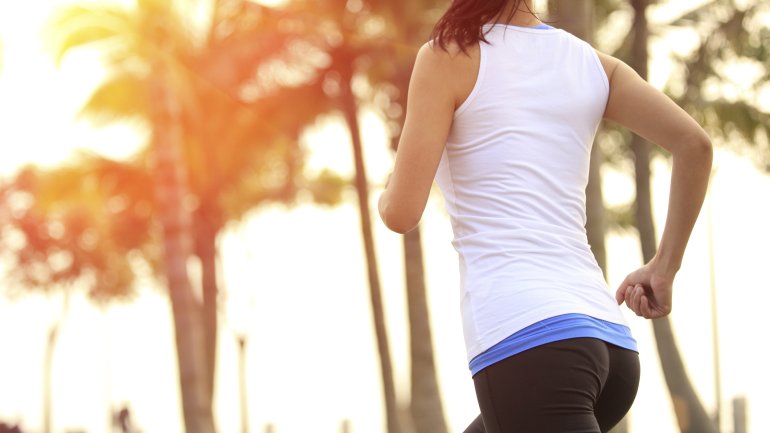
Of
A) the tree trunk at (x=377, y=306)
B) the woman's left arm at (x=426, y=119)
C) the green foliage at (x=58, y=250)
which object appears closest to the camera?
the woman's left arm at (x=426, y=119)

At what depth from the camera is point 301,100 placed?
25766 mm

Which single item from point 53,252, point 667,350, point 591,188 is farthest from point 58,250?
point 591,188

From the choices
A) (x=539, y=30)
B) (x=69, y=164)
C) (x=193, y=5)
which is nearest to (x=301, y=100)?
(x=193, y=5)

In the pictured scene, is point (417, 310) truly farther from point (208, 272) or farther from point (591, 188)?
point (591, 188)

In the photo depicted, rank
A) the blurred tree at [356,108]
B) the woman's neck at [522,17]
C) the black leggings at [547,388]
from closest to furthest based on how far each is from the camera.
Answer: the black leggings at [547,388] < the woman's neck at [522,17] < the blurred tree at [356,108]

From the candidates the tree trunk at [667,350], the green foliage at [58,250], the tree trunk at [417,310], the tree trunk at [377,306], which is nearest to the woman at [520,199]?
the tree trunk at [667,350]

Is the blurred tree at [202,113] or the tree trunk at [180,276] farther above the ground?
the blurred tree at [202,113]

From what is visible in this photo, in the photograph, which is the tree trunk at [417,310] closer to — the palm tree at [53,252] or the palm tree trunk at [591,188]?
the palm tree trunk at [591,188]

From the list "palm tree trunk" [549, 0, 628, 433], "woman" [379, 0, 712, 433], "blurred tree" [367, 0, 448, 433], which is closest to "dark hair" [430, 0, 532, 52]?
"woman" [379, 0, 712, 433]

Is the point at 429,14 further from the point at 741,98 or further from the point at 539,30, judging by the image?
the point at 539,30

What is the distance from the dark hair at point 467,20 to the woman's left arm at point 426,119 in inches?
1.2

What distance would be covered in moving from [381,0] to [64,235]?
20.6 metres

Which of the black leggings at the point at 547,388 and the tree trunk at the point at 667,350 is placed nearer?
the black leggings at the point at 547,388

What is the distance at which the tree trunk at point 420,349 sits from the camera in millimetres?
21453
